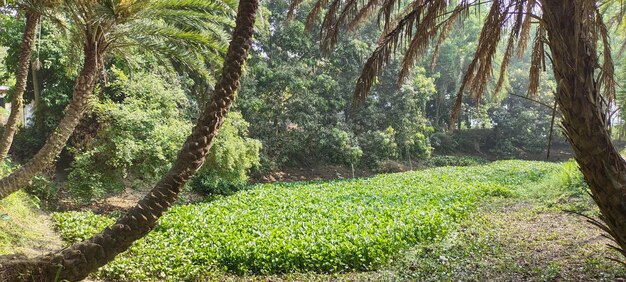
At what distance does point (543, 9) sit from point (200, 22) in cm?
660

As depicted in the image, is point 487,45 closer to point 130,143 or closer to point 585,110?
point 585,110

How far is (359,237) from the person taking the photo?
6.69 m

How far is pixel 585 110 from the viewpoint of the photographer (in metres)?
3.01

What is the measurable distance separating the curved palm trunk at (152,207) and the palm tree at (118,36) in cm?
393

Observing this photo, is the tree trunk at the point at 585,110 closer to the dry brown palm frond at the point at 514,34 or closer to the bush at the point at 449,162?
the dry brown palm frond at the point at 514,34

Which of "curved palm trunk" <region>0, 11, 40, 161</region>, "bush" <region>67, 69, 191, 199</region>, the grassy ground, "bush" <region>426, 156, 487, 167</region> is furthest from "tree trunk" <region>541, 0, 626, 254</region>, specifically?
"bush" <region>426, 156, 487, 167</region>

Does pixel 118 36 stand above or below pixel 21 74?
above

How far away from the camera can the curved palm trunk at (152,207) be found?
3674mm

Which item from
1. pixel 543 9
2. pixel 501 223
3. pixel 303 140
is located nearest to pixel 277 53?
pixel 303 140

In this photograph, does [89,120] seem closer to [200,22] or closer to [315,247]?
[200,22]

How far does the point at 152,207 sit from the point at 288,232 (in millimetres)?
3806

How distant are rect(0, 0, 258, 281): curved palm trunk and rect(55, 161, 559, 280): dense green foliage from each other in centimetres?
208

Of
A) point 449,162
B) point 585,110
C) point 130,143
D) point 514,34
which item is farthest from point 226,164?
point 449,162

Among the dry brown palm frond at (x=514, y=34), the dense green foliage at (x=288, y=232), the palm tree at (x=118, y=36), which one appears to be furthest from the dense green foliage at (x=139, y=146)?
the dry brown palm frond at (x=514, y=34)
